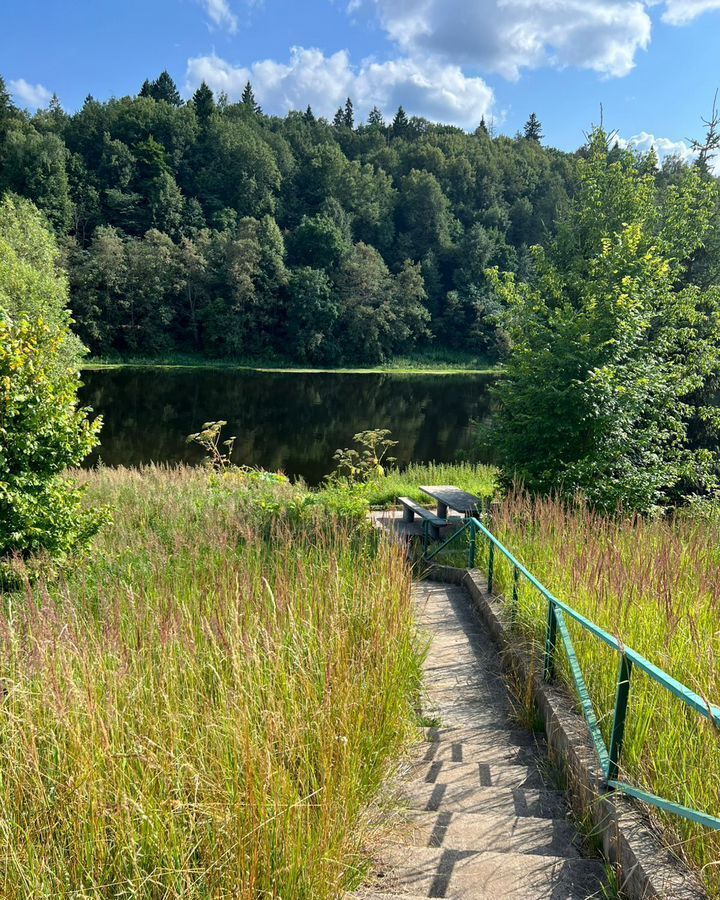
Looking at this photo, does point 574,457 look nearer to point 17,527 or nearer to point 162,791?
point 17,527

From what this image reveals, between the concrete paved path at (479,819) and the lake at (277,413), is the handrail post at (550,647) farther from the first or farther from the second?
the lake at (277,413)

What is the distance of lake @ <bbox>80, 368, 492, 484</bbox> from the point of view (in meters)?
23.6

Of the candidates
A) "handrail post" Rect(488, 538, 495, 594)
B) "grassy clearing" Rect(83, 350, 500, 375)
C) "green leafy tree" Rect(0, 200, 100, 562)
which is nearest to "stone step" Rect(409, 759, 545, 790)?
"handrail post" Rect(488, 538, 495, 594)

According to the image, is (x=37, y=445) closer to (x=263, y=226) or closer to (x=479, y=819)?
(x=479, y=819)

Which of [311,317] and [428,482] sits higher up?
[311,317]

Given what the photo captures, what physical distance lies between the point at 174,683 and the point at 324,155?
9871 cm

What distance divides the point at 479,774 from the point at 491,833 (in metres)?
0.55

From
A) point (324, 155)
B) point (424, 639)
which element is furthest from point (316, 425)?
point (324, 155)

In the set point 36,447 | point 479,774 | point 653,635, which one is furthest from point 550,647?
point 36,447

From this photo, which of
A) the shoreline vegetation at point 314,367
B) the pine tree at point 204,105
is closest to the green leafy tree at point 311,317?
the shoreline vegetation at point 314,367

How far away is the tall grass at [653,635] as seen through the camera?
7.33 feet

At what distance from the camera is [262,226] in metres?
69.4

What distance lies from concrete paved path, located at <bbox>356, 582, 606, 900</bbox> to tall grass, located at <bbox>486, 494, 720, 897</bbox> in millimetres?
365

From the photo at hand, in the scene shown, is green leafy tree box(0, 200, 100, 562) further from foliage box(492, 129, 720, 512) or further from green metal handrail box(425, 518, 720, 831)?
foliage box(492, 129, 720, 512)
